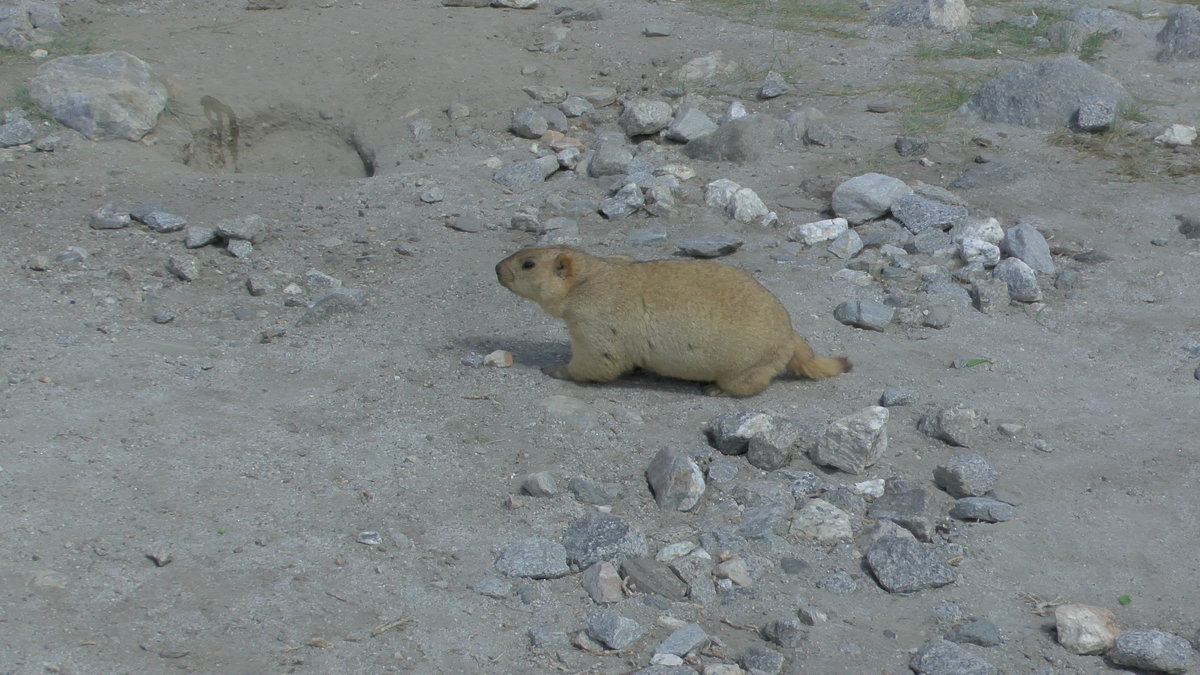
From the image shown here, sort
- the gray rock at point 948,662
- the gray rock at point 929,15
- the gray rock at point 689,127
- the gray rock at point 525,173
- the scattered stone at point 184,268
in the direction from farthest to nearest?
the gray rock at point 929,15 → the gray rock at point 689,127 → the gray rock at point 525,173 → the scattered stone at point 184,268 → the gray rock at point 948,662

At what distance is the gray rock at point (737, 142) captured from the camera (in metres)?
9.14

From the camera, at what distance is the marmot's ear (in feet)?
20.4

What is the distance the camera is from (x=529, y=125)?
955 cm

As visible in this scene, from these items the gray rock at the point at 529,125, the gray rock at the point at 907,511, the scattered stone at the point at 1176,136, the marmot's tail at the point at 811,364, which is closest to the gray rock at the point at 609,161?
the gray rock at the point at 529,125

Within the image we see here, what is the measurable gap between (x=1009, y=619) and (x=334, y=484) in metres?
2.85

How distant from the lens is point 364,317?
684cm

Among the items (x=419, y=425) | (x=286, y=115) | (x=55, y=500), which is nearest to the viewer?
(x=55, y=500)

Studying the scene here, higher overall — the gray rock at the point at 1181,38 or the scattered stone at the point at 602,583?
the gray rock at the point at 1181,38

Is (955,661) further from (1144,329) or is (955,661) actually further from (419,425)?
(1144,329)

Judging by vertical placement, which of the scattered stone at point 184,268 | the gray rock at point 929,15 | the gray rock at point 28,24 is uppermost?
the gray rock at point 929,15

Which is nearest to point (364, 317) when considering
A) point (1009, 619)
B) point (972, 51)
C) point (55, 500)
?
point (55, 500)

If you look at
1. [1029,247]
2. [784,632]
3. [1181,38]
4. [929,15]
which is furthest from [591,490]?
[1181,38]

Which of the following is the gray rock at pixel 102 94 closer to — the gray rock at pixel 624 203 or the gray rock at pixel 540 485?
the gray rock at pixel 624 203

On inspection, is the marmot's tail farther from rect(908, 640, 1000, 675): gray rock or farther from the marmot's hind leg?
rect(908, 640, 1000, 675): gray rock
